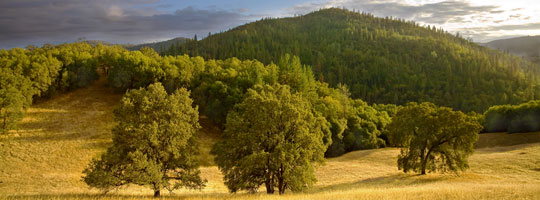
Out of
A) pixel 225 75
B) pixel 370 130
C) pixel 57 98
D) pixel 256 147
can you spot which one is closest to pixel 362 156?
pixel 370 130

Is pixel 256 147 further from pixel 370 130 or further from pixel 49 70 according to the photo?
pixel 49 70

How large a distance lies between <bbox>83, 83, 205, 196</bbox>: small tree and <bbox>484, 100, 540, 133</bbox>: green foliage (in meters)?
92.3

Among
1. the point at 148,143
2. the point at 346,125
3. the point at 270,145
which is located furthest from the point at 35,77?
the point at 346,125

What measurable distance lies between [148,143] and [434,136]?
116 feet

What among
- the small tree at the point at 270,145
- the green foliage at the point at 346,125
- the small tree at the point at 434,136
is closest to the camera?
the small tree at the point at 270,145

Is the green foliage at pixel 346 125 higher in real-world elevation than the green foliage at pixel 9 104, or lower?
lower

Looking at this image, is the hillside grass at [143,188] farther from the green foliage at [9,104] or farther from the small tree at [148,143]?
the green foliage at [9,104]

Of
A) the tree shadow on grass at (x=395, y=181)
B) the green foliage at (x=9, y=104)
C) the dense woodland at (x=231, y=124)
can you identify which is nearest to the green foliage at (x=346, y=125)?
the dense woodland at (x=231, y=124)

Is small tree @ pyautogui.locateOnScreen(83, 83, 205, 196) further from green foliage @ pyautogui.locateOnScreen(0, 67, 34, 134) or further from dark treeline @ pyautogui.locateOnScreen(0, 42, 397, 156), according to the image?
dark treeline @ pyautogui.locateOnScreen(0, 42, 397, 156)

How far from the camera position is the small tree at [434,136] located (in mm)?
43688

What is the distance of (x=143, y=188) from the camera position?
41.6 m

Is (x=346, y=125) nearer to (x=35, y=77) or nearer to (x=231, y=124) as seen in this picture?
(x=231, y=124)

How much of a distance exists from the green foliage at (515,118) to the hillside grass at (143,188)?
4047mm

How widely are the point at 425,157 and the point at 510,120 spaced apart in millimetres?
66375
